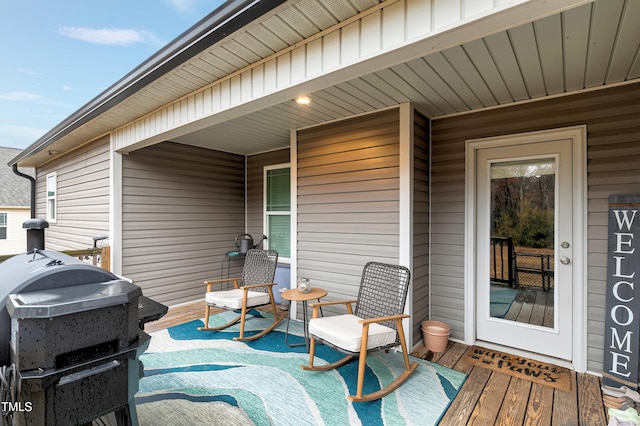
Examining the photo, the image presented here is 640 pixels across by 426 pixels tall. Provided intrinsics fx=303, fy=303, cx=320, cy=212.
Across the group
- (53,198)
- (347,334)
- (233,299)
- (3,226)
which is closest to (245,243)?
(233,299)

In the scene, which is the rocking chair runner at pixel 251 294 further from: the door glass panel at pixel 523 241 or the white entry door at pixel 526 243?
the door glass panel at pixel 523 241

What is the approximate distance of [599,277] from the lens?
8.71 feet

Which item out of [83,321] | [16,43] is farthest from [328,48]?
[16,43]

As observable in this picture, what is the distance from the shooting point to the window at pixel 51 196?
248 inches

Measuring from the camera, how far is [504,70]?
2404 millimetres

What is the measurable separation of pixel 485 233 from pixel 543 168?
835mm

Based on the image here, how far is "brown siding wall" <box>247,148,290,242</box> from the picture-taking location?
5438 millimetres

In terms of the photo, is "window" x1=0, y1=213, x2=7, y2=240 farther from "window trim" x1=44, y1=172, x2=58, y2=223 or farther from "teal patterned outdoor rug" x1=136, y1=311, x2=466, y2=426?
"teal patterned outdoor rug" x1=136, y1=311, x2=466, y2=426

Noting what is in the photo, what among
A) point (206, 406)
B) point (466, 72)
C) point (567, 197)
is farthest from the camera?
point (567, 197)

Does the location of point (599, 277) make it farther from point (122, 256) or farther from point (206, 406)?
point (122, 256)

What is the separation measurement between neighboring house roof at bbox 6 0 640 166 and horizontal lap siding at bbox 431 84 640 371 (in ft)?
0.48

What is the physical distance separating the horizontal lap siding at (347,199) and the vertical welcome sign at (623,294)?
5.74 feet

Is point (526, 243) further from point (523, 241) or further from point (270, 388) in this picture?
point (270, 388)

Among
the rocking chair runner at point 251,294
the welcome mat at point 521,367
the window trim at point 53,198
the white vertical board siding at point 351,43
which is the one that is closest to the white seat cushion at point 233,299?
the rocking chair runner at point 251,294
